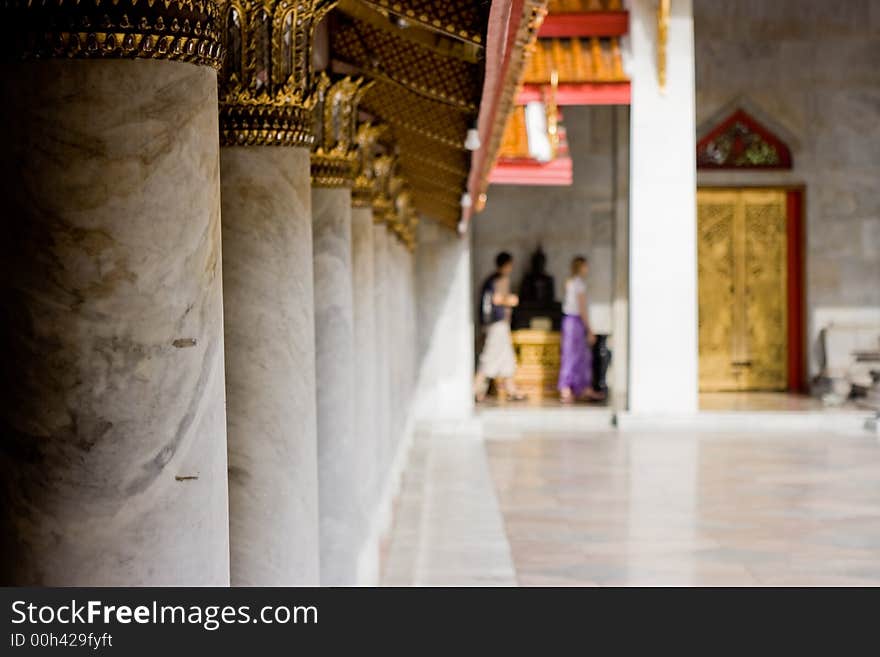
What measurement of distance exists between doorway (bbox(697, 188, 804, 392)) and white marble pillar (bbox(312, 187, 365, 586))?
14930 mm

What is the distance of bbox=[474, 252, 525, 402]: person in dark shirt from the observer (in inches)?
688

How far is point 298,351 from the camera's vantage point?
13.3 ft

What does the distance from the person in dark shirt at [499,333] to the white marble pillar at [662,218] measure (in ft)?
7.25

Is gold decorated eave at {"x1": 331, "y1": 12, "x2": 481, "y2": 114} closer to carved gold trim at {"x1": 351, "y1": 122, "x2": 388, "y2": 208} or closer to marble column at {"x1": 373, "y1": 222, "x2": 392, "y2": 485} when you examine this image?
carved gold trim at {"x1": 351, "y1": 122, "x2": 388, "y2": 208}

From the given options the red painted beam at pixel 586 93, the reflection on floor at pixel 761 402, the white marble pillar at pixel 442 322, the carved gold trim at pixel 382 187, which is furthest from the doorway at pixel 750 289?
the carved gold trim at pixel 382 187

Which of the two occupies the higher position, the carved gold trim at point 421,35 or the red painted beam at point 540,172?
the red painted beam at point 540,172

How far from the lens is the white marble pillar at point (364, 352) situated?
655 centimetres

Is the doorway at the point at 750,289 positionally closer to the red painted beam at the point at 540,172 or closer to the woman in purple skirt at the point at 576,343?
the woman in purple skirt at the point at 576,343

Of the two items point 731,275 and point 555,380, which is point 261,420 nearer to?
point 555,380

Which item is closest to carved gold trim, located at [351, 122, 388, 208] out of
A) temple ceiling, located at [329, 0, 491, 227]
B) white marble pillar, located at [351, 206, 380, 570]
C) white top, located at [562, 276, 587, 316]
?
white marble pillar, located at [351, 206, 380, 570]

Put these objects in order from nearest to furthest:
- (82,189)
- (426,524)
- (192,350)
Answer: (82,189), (192,350), (426,524)

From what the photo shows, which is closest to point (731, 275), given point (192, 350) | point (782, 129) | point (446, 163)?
point (782, 129)

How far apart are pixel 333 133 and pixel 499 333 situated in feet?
39.8

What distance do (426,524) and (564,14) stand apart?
28.2ft
